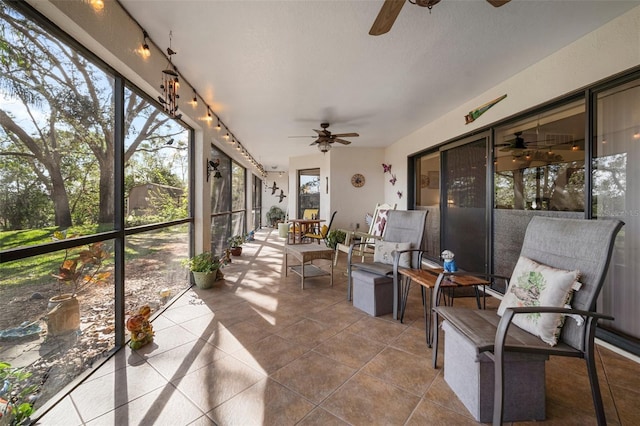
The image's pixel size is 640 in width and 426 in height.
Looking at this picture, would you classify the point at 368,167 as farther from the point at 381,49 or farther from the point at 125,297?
the point at 125,297

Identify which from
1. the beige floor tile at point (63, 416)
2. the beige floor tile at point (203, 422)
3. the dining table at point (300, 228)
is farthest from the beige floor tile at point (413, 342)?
the dining table at point (300, 228)

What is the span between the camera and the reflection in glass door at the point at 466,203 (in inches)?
137

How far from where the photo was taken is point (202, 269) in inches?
134

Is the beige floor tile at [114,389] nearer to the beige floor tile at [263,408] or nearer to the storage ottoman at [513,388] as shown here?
the beige floor tile at [263,408]

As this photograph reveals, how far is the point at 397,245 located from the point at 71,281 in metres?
2.76

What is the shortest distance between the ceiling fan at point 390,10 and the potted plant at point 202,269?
10.7 feet

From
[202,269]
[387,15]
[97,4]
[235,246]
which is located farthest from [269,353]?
[235,246]

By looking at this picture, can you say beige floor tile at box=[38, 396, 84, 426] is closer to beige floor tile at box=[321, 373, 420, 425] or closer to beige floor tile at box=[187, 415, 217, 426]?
beige floor tile at box=[187, 415, 217, 426]

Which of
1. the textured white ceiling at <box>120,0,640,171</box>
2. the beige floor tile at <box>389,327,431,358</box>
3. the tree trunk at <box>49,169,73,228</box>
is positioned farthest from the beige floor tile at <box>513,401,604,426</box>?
the tree trunk at <box>49,169,73,228</box>

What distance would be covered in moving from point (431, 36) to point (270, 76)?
172 cm

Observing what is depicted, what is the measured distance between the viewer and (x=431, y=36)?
7.20 ft

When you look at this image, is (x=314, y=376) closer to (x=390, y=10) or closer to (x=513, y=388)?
(x=513, y=388)

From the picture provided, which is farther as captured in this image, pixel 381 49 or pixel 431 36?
pixel 381 49

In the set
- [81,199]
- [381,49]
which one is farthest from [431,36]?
[81,199]
